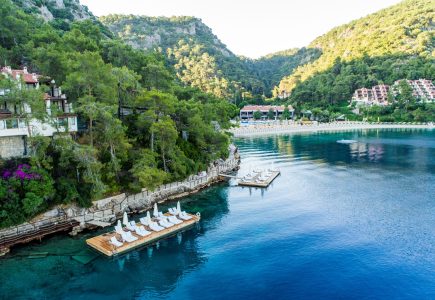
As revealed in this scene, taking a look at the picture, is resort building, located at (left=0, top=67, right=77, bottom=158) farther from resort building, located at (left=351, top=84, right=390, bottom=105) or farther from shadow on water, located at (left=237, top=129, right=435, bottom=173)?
resort building, located at (left=351, top=84, right=390, bottom=105)

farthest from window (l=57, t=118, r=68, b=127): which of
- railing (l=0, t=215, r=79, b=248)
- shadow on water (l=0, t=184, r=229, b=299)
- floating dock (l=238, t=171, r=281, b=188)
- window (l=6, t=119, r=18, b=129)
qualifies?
floating dock (l=238, t=171, r=281, b=188)

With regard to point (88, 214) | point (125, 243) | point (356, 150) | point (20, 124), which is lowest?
point (125, 243)

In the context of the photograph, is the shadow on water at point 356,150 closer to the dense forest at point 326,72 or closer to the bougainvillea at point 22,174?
the bougainvillea at point 22,174

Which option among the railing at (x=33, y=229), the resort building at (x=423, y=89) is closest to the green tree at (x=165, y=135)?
the railing at (x=33, y=229)

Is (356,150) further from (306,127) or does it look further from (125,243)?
(125,243)

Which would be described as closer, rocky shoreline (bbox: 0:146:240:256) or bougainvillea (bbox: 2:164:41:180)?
rocky shoreline (bbox: 0:146:240:256)

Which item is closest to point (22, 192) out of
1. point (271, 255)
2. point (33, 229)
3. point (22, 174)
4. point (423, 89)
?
point (22, 174)
